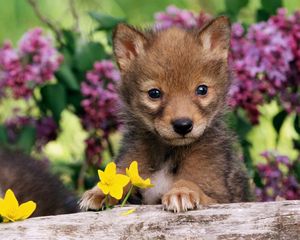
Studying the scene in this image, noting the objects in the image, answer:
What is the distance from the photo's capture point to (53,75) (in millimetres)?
6266

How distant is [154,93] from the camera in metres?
4.72

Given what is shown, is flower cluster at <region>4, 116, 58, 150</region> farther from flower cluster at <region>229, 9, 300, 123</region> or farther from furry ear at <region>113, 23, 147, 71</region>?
furry ear at <region>113, 23, 147, 71</region>

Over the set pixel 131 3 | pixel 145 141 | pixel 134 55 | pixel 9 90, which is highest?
pixel 131 3

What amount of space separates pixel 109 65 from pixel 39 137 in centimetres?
71

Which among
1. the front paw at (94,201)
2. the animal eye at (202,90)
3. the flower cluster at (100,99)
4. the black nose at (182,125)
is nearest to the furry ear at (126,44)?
the animal eye at (202,90)

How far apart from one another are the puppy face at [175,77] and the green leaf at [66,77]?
118 centimetres

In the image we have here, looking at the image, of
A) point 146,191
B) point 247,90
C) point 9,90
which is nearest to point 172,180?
point 146,191

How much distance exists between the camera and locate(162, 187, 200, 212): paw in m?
4.27

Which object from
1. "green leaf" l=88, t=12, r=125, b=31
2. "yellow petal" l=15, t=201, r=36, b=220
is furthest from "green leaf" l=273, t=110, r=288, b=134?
"yellow petal" l=15, t=201, r=36, b=220

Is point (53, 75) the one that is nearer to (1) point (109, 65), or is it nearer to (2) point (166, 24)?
(1) point (109, 65)

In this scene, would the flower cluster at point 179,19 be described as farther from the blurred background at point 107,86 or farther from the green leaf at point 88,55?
the green leaf at point 88,55

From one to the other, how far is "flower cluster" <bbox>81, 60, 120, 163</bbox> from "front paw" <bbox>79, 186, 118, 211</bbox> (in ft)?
4.85

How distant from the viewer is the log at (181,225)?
4117 millimetres

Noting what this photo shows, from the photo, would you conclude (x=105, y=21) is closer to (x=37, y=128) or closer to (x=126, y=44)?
(x=37, y=128)
